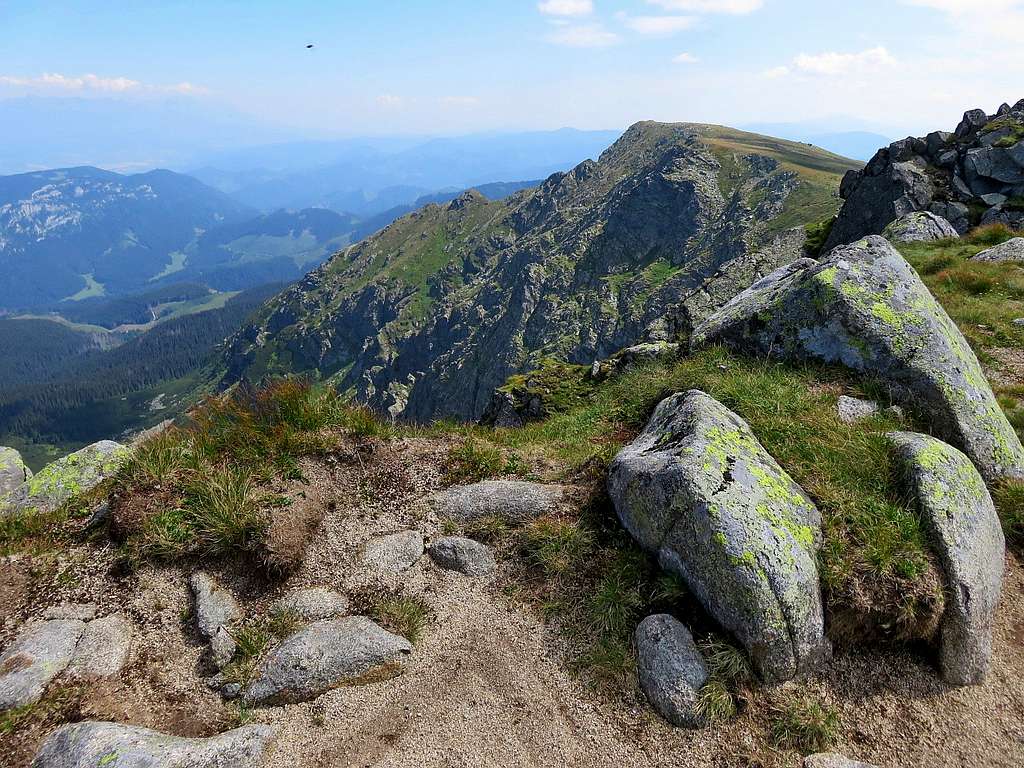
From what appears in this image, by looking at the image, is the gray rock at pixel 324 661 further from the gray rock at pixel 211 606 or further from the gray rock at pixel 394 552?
the gray rock at pixel 394 552

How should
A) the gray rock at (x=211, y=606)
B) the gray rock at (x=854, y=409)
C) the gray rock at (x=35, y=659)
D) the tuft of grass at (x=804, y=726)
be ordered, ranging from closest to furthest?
the tuft of grass at (x=804, y=726), the gray rock at (x=35, y=659), the gray rock at (x=211, y=606), the gray rock at (x=854, y=409)

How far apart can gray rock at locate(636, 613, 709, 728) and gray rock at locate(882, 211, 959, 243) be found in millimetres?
29883

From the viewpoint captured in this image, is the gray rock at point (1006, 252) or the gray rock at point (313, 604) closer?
the gray rock at point (313, 604)

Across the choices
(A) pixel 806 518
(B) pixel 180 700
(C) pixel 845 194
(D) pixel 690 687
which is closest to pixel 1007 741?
(A) pixel 806 518

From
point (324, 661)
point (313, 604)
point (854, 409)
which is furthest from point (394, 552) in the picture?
point (854, 409)

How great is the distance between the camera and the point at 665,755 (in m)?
6.66

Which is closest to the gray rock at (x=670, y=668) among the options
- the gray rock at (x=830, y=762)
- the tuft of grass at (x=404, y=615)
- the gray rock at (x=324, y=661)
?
the gray rock at (x=830, y=762)

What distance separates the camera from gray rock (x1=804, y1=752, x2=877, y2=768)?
635 centimetres

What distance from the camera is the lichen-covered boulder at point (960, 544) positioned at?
7.19 meters

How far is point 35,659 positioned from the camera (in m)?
7.24

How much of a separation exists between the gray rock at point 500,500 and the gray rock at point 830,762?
17.2 feet

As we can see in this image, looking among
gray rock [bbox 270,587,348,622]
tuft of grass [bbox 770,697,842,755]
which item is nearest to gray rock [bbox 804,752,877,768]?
tuft of grass [bbox 770,697,842,755]

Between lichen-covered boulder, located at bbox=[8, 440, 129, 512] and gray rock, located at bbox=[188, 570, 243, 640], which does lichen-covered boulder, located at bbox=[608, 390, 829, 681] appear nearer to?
gray rock, located at bbox=[188, 570, 243, 640]

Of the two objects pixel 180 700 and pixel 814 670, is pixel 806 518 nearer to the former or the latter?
pixel 814 670
